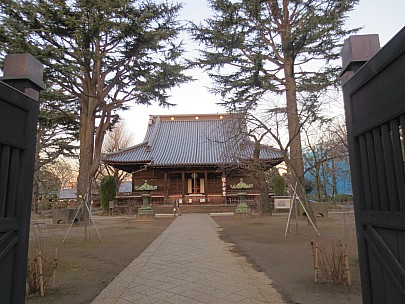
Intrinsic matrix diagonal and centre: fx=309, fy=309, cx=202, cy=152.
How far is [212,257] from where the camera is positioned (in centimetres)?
699

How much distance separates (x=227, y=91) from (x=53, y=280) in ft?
48.0

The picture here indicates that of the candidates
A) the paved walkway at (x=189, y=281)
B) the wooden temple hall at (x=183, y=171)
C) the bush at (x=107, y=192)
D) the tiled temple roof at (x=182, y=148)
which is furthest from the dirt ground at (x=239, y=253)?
the wooden temple hall at (x=183, y=171)

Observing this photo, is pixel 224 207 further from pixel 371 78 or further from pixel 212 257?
pixel 371 78

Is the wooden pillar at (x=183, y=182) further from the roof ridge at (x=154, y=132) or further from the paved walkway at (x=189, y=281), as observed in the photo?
the paved walkway at (x=189, y=281)

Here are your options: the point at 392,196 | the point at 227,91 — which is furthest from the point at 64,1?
the point at 392,196

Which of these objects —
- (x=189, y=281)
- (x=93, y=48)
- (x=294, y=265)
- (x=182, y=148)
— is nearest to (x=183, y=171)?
(x=182, y=148)

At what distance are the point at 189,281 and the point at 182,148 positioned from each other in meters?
23.8

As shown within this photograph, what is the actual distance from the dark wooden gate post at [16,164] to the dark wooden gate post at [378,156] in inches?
112

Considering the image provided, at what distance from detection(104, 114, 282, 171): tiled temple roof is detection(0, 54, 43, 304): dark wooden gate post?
15317mm

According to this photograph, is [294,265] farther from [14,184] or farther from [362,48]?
[14,184]

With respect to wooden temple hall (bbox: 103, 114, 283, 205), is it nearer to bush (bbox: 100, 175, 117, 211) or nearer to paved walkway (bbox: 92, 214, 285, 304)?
bush (bbox: 100, 175, 117, 211)

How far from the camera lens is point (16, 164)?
2.62m

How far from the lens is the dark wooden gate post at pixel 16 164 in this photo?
8.05ft

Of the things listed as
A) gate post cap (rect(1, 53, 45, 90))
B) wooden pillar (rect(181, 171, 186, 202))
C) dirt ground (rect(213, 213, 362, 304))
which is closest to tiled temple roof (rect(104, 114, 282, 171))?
wooden pillar (rect(181, 171, 186, 202))
